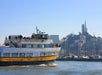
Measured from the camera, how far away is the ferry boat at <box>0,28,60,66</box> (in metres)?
55.3

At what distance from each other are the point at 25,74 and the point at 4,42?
16964 mm

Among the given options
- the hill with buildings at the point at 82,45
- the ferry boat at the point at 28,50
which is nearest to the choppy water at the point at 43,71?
the ferry boat at the point at 28,50

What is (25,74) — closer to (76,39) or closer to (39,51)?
(39,51)

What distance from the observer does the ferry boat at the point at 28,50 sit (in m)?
55.3

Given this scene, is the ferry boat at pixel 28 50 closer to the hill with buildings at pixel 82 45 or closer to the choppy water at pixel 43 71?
the choppy water at pixel 43 71

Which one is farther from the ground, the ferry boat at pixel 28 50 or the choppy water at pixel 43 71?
the ferry boat at pixel 28 50

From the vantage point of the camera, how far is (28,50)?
5722 cm

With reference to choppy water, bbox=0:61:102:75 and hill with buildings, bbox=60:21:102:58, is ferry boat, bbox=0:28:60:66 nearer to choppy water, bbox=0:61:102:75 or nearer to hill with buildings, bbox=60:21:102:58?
choppy water, bbox=0:61:102:75

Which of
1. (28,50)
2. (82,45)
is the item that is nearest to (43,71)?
(28,50)

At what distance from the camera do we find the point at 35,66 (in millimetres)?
56344

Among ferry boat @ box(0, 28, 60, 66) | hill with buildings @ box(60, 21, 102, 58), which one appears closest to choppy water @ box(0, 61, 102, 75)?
ferry boat @ box(0, 28, 60, 66)

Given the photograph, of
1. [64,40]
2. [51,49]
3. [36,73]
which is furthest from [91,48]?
[36,73]

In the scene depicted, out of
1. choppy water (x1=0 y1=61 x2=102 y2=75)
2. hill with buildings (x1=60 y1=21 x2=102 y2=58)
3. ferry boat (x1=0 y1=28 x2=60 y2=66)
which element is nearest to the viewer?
choppy water (x1=0 y1=61 x2=102 y2=75)

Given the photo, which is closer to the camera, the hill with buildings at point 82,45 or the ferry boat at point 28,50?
the ferry boat at point 28,50
